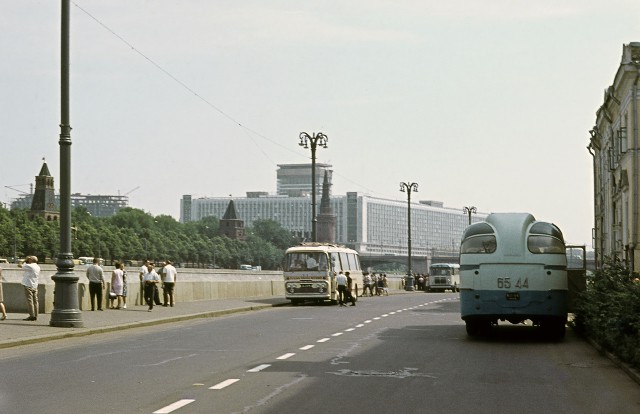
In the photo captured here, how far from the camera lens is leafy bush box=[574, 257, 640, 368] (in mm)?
15938

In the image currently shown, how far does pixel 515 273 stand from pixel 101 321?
11.2 m

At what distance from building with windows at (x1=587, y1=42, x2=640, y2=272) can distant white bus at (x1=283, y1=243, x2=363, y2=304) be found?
36.9 feet

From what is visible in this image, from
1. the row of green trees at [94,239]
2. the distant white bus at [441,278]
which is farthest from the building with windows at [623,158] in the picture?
the row of green trees at [94,239]

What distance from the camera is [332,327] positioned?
89.9ft

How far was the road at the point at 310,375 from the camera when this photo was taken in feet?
37.5

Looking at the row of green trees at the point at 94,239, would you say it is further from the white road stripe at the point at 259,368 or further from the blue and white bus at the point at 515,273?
the white road stripe at the point at 259,368

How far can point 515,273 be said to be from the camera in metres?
21.9

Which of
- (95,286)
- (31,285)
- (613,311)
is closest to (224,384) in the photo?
(613,311)

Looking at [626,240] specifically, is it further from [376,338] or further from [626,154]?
[376,338]

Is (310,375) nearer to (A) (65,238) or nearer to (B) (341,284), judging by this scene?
(A) (65,238)

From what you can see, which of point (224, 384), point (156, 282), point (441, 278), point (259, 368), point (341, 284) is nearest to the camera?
point (224, 384)

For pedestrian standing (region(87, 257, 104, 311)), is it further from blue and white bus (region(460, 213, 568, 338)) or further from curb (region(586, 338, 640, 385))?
curb (region(586, 338, 640, 385))

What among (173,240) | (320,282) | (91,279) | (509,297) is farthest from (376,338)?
(173,240)

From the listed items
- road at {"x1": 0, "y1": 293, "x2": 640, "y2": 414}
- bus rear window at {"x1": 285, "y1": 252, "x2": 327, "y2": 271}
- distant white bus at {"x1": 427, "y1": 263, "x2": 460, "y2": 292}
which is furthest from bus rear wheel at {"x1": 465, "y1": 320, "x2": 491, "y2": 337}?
distant white bus at {"x1": 427, "y1": 263, "x2": 460, "y2": 292}
